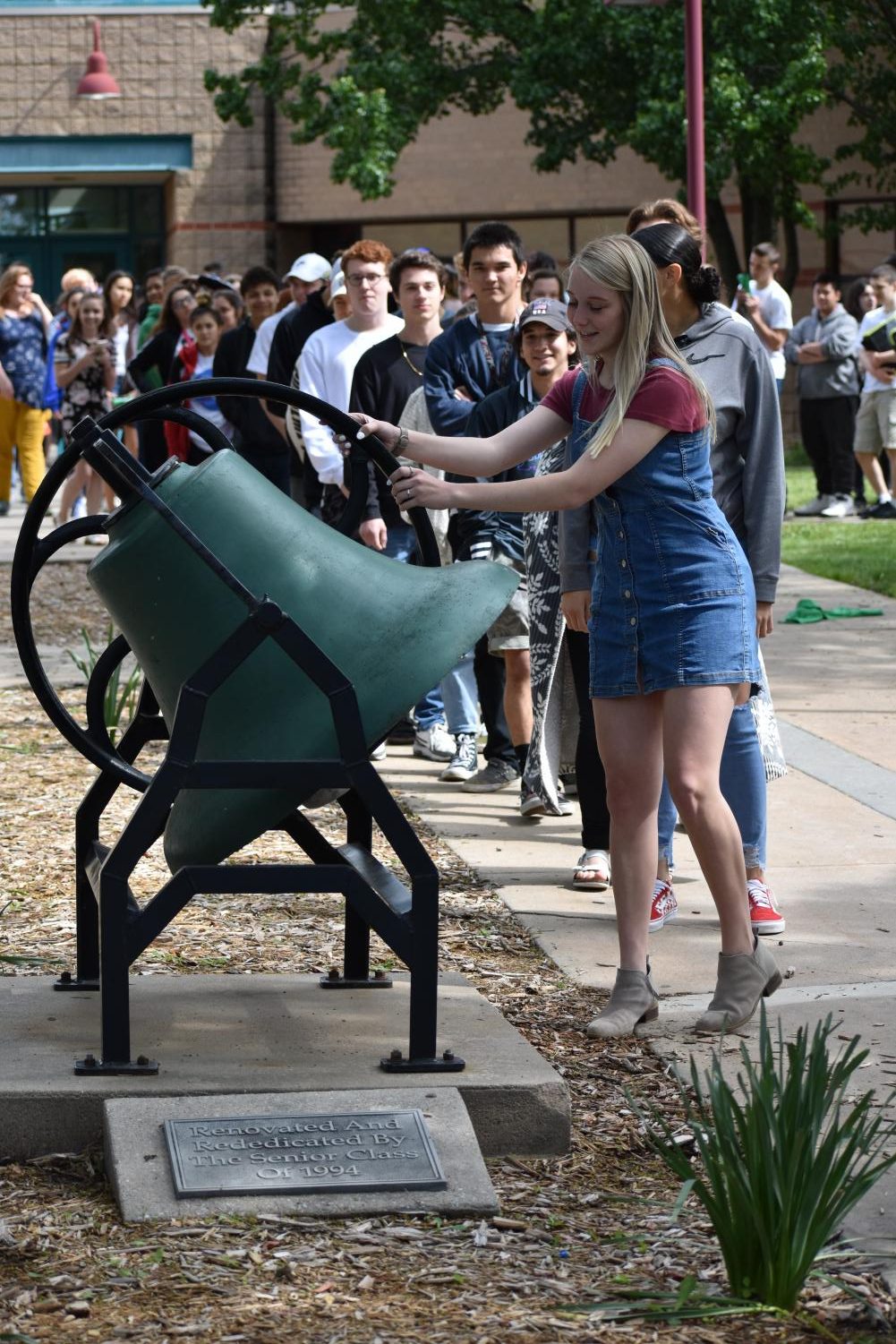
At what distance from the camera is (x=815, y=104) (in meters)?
24.9

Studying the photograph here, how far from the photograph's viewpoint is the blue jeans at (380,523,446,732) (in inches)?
320

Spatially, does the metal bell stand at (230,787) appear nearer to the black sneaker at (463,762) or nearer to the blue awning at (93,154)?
the black sneaker at (463,762)

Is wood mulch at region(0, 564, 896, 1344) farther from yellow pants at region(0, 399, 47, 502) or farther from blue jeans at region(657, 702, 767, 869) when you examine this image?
yellow pants at region(0, 399, 47, 502)

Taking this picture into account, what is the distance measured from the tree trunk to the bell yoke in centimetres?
2270

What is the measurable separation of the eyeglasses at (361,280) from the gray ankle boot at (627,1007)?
452 centimetres

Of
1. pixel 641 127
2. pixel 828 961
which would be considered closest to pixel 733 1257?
pixel 828 961

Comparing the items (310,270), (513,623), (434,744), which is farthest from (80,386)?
(513,623)

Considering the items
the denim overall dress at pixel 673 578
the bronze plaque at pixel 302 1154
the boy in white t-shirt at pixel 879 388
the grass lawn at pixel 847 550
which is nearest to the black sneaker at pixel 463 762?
the denim overall dress at pixel 673 578

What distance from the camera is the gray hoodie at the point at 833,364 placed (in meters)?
18.2

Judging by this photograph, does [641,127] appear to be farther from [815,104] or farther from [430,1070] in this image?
[430,1070]

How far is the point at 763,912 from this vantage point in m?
5.34

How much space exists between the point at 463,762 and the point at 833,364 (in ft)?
37.8

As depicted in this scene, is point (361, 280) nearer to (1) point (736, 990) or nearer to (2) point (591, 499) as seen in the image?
(2) point (591, 499)

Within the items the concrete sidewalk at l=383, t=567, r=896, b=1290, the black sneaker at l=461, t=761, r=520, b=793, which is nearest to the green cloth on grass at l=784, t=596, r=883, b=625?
the concrete sidewalk at l=383, t=567, r=896, b=1290
